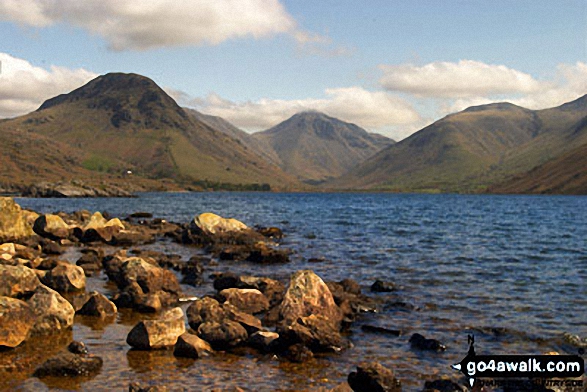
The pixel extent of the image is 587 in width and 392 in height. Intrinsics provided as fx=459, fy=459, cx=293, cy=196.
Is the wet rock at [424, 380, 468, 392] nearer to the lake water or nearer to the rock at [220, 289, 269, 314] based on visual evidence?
the lake water

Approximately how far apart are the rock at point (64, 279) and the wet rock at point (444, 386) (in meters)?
17.4

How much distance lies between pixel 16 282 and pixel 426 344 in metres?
16.7

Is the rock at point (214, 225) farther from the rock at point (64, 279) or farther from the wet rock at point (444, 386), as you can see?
the wet rock at point (444, 386)

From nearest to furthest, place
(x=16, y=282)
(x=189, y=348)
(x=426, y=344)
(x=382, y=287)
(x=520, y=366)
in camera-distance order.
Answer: (x=520, y=366)
(x=189, y=348)
(x=426, y=344)
(x=16, y=282)
(x=382, y=287)

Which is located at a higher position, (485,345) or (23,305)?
(23,305)

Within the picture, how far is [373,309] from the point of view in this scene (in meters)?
A: 21.1

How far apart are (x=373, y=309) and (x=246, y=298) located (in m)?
5.85

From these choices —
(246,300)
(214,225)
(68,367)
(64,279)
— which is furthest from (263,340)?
(214,225)

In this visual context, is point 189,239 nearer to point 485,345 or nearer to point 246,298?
point 246,298

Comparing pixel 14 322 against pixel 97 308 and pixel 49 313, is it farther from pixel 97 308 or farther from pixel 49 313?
pixel 97 308

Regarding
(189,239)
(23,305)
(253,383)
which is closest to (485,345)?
(253,383)

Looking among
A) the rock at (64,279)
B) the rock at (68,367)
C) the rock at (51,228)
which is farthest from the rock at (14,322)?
the rock at (51,228)

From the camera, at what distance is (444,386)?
12.2 metres

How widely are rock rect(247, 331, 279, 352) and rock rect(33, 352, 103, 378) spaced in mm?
4961
